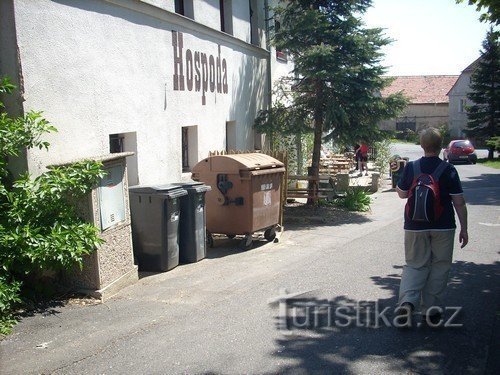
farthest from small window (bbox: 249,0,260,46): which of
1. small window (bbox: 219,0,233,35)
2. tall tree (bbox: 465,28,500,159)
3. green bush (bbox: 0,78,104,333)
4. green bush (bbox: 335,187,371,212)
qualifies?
tall tree (bbox: 465,28,500,159)

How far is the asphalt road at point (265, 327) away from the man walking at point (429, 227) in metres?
0.28

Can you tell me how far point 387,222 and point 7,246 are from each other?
8.83 metres

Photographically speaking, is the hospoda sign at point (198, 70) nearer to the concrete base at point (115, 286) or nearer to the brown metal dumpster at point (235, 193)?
the brown metal dumpster at point (235, 193)

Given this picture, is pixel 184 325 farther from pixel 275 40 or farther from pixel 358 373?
pixel 275 40

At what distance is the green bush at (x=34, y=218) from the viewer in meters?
5.63

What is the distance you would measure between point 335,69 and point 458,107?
1974 inches

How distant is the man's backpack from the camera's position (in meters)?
5.07

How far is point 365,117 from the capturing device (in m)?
13.5

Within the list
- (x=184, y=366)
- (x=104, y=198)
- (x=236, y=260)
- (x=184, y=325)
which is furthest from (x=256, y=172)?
(x=184, y=366)

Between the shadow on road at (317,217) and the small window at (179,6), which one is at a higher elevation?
the small window at (179,6)

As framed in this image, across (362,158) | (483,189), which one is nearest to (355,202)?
(483,189)

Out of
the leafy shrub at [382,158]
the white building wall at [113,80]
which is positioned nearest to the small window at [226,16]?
the white building wall at [113,80]

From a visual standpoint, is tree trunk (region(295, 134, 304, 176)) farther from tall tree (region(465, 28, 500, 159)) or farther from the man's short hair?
tall tree (region(465, 28, 500, 159))

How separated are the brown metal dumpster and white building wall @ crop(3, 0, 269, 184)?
1117mm
